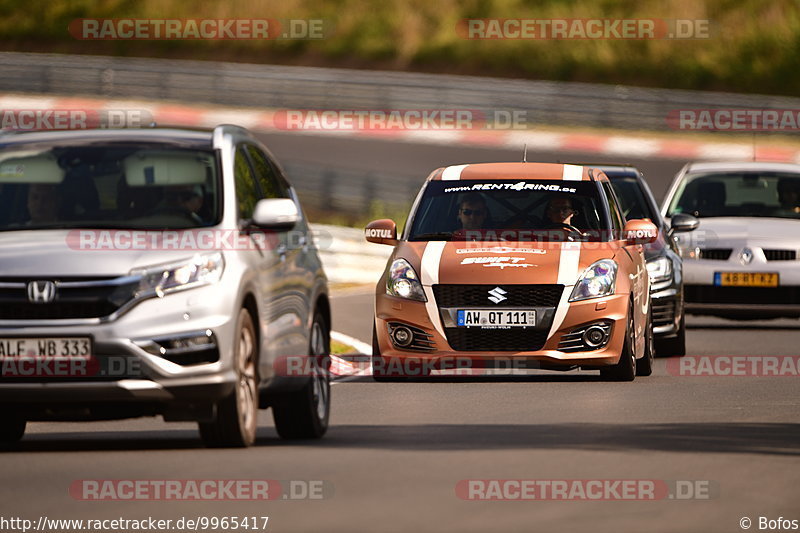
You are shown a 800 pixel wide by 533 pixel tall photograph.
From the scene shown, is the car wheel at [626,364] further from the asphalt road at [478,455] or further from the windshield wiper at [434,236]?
the windshield wiper at [434,236]

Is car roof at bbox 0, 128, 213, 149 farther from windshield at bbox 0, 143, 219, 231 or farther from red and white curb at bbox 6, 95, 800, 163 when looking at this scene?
red and white curb at bbox 6, 95, 800, 163

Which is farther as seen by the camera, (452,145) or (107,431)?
(452,145)

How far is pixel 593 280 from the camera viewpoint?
15.3 meters

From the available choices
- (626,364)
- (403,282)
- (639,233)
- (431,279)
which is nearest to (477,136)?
(639,233)

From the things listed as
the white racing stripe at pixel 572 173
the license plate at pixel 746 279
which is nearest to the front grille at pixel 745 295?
the license plate at pixel 746 279

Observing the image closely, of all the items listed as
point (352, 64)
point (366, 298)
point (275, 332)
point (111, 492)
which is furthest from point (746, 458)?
point (352, 64)

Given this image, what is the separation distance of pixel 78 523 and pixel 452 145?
30945 mm

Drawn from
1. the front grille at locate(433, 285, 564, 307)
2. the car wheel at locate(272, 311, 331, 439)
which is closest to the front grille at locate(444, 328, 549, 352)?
the front grille at locate(433, 285, 564, 307)

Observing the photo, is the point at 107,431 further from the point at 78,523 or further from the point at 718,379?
the point at 718,379

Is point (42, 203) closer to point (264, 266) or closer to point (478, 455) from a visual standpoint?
point (264, 266)

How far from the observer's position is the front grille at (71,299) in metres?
10.7

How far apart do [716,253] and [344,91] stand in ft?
73.7

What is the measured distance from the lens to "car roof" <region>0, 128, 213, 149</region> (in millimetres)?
11820

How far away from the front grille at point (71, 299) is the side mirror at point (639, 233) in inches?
247
